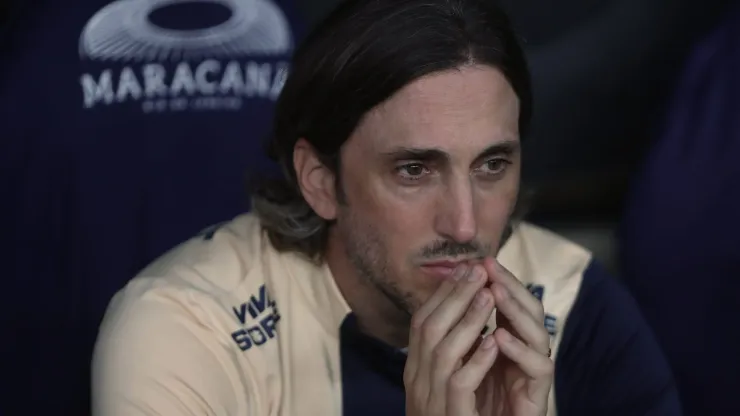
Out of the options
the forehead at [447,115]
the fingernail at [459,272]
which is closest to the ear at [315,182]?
the forehead at [447,115]

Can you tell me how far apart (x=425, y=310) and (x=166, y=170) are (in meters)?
0.69

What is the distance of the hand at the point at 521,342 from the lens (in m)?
1.18

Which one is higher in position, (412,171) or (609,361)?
(412,171)

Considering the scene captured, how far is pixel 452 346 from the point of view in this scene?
116 cm

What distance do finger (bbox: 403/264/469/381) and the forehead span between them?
0.13 metres

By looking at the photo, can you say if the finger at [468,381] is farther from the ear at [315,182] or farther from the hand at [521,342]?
the ear at [315,182]

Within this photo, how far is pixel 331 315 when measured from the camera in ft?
4.56

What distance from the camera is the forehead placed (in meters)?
1.25

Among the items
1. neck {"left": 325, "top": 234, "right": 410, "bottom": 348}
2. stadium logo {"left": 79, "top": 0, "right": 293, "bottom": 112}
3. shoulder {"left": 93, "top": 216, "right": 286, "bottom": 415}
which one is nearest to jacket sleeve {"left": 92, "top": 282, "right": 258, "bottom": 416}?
shoulder {"left": 93, "top": 216, "right": 286, "bottom": 415}

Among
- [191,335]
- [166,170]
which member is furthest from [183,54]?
[191,335]

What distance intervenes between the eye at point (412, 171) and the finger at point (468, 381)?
0.20m

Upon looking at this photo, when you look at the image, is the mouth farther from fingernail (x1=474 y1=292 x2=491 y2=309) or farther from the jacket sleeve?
the jacket sleeve

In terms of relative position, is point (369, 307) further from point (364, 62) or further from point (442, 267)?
point (364, 62)

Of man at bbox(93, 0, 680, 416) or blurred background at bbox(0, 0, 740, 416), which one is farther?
blurred background at bbox(0, 0, 740, 416)
